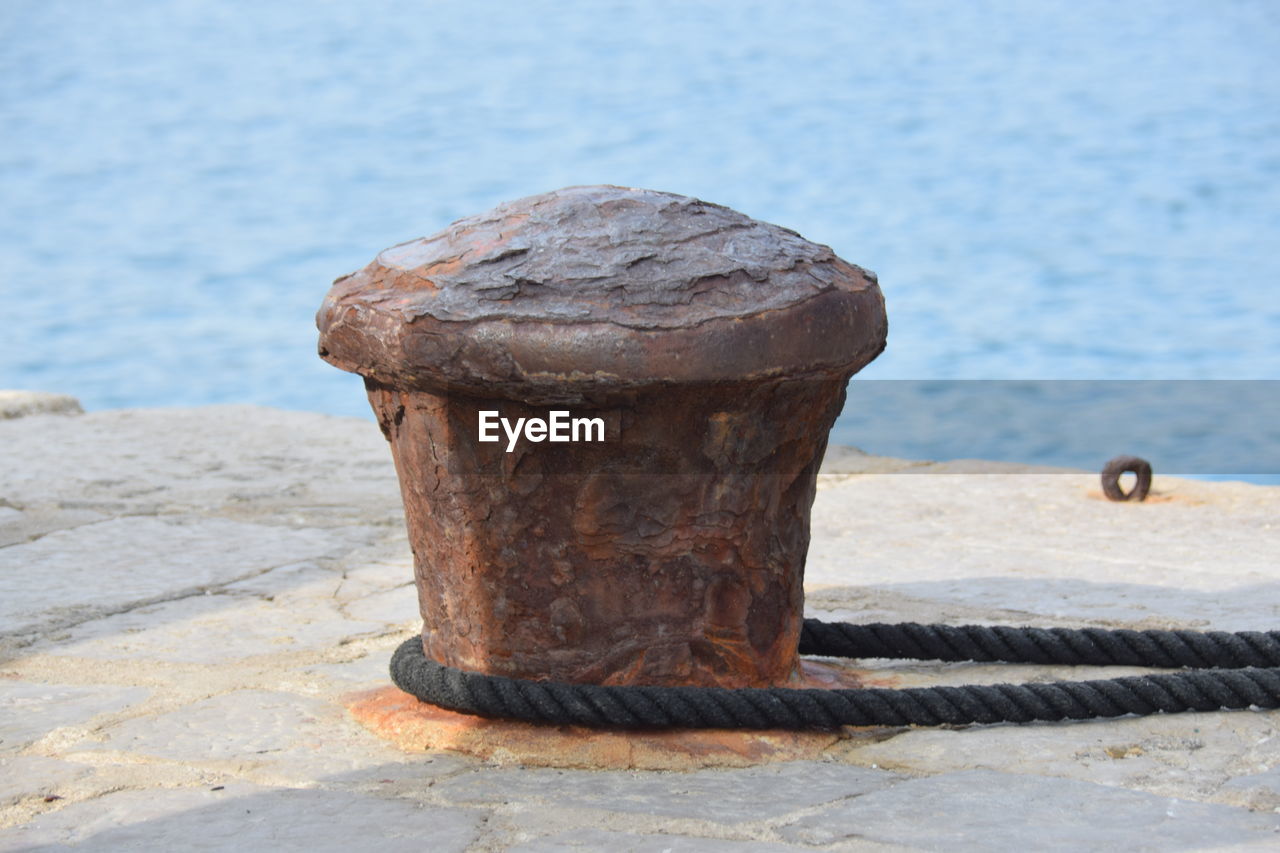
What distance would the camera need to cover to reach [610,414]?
5.48ft

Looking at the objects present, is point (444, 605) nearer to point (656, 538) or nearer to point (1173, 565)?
point (656, 538)

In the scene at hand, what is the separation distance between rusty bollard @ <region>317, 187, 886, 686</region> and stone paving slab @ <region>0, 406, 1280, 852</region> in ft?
0.61

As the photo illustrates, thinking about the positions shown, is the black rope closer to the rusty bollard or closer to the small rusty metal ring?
the rusty bollard

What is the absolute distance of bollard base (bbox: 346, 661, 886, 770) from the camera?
1733 millimetres

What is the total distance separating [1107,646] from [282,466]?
7.99 feet

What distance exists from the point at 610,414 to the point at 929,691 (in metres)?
0.58

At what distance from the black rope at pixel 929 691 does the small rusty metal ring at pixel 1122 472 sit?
1.22m

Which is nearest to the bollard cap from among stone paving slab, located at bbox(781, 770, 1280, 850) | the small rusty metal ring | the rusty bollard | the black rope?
the rusty bollard

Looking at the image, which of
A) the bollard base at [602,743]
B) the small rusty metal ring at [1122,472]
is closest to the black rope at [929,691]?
the bollard base at [602,743]

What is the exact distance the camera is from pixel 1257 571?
2699 millimetres

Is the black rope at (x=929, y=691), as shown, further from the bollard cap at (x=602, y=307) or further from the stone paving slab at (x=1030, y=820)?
the bollard cap at (x=602, y=307)

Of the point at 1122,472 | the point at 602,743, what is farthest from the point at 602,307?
the point at 1122,472

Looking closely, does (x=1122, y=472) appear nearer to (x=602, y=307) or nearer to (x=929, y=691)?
(x=929, y=691)

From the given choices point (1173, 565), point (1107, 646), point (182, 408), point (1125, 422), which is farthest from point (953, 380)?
point (1107, 646)
